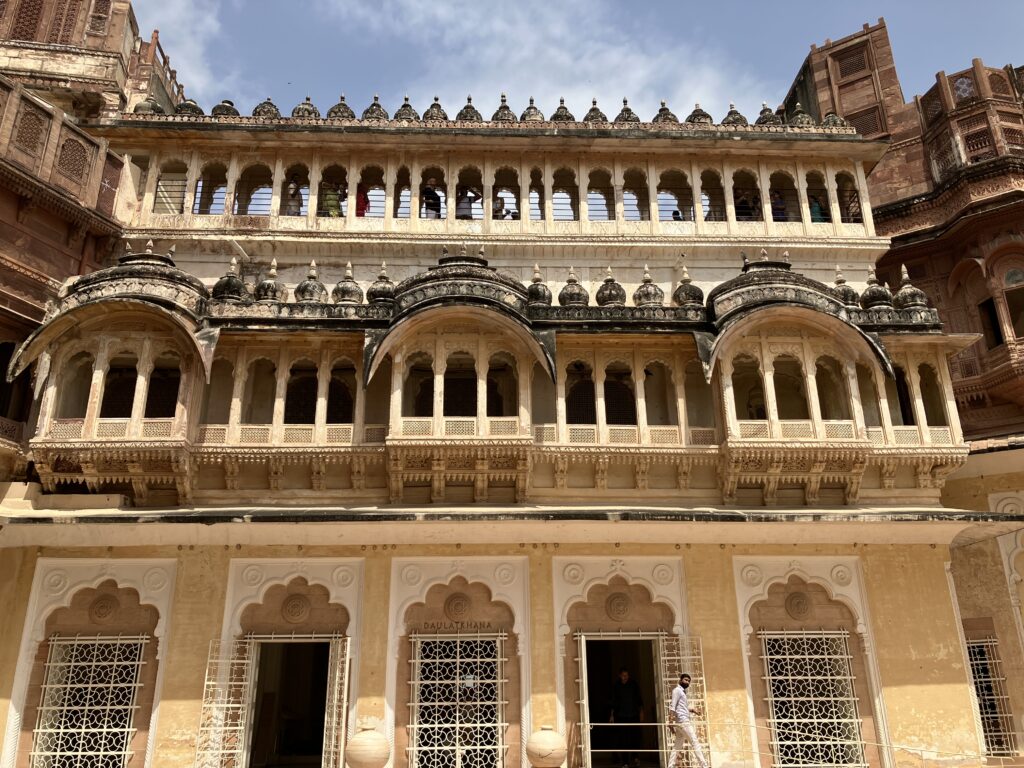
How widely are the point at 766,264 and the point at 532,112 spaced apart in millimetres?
7283

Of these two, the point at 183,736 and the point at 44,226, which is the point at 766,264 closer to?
the point at 183,736

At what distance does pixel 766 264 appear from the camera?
49.1 ft

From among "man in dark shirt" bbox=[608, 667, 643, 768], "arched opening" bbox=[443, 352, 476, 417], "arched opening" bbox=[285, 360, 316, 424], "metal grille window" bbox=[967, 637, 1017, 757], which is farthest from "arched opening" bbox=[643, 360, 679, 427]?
"metal grille window" bbox=[967, 637, 1017, 757]

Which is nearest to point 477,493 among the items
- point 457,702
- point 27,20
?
point 457,702

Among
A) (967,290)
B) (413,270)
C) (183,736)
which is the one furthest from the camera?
(967,290)

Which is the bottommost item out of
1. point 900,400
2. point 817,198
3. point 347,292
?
point 900,400

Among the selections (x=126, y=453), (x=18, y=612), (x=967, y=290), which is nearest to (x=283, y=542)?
(x=126, y=453)

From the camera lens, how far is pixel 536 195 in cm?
1772

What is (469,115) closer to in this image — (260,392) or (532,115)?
(532,115)

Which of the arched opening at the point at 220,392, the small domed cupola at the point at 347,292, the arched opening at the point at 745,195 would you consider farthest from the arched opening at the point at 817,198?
the arched opening at the point at 220,392

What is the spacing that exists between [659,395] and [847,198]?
7.60 metres

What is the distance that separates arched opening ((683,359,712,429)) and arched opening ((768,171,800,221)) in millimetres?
5398

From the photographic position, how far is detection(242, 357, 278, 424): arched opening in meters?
14.5

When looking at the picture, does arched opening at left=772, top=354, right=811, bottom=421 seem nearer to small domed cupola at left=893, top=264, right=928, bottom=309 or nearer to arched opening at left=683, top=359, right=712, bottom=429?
arched opening at left=683, top=359, right=712, bottom=429
